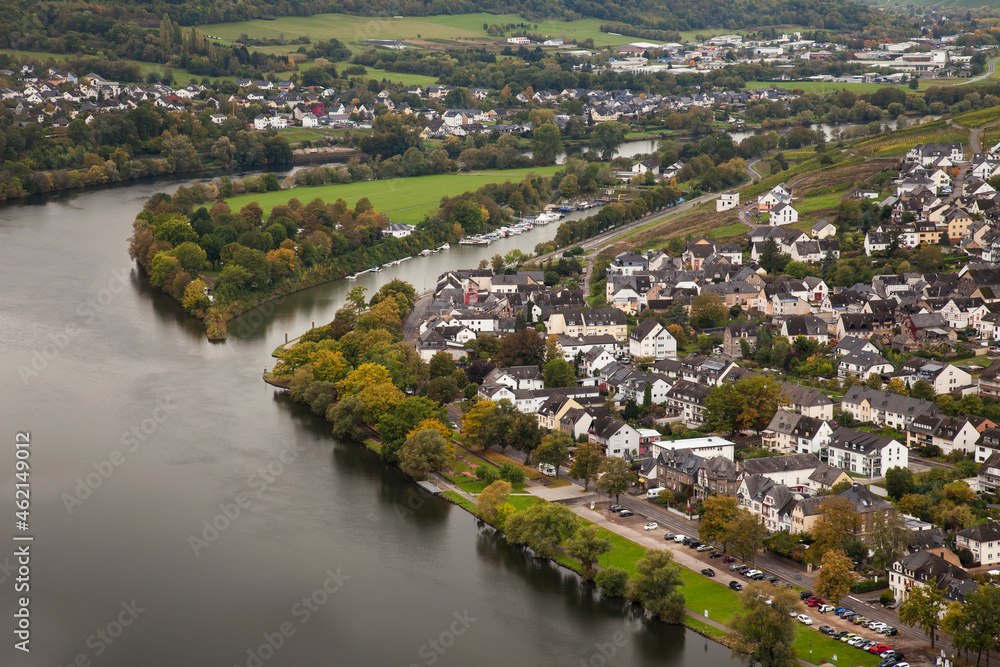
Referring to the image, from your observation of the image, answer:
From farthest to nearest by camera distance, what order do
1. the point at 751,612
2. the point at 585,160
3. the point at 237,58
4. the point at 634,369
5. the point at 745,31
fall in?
the point at 745,31
the point at 237,58
the point at 585,160
the point at 634,369
the point at 751,612

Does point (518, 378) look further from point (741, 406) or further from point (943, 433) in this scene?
point (943, 433)

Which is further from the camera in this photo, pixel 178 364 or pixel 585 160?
pixel 585 160

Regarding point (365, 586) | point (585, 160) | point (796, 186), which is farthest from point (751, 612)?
point (585, 160)

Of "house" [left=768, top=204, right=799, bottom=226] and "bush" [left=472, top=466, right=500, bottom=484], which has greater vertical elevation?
"house" [left=768, top=204, right=799, bottom=226]

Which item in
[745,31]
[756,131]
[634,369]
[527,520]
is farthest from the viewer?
[745,31]

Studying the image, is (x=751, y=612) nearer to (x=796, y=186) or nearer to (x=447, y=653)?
(x=447, y=653)

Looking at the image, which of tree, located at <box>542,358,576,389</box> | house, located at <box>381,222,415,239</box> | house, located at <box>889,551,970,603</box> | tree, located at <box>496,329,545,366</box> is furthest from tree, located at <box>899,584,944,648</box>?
house, located at <box>381,222,415,239</box>

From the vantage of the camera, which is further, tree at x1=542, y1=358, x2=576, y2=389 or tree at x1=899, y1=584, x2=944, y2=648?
tree at x1=542, y1=358, x2=576, y2=389

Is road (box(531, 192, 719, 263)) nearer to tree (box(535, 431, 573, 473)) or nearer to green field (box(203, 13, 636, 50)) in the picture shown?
tree (box(535, 431, 573, 473))
